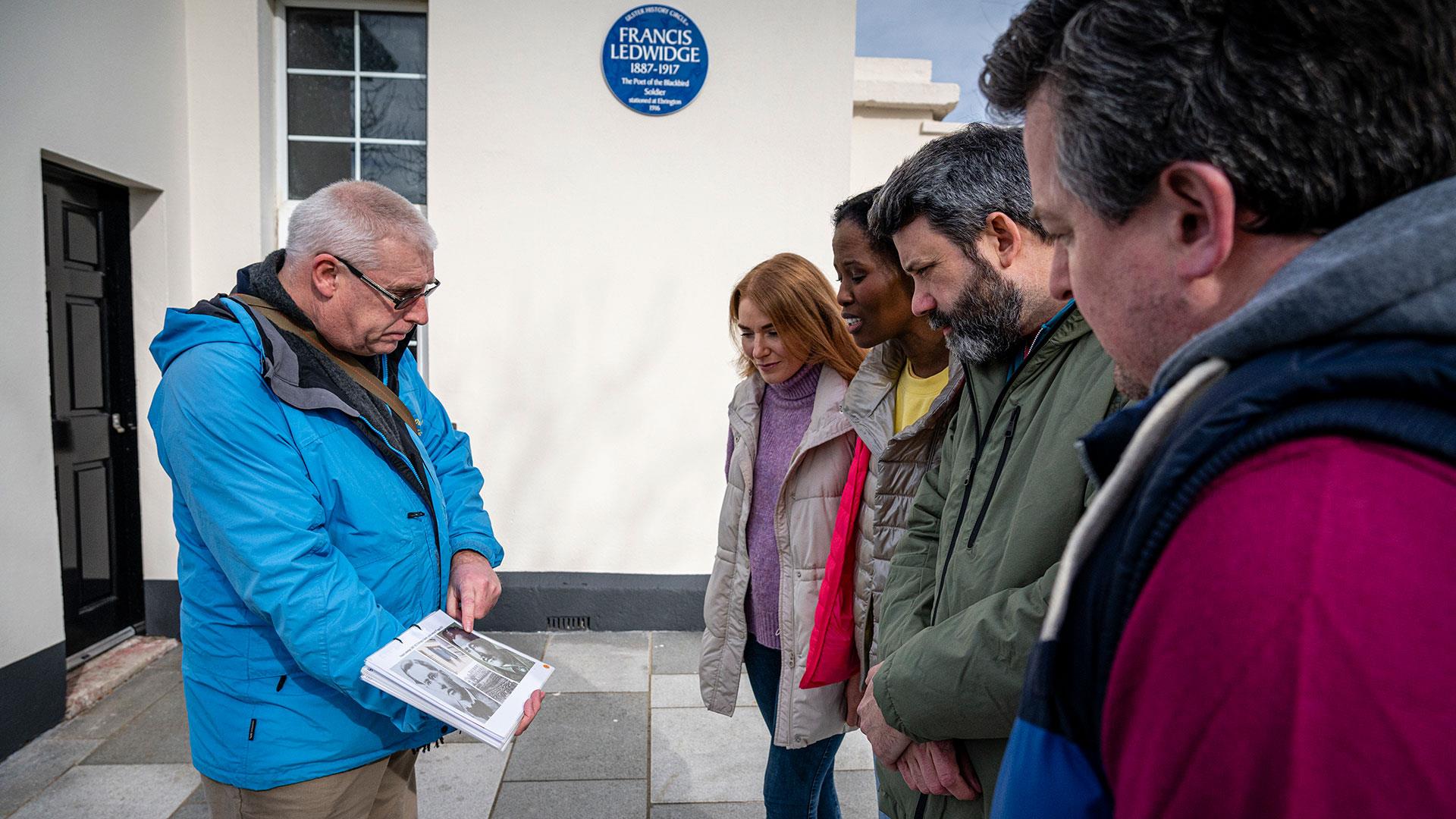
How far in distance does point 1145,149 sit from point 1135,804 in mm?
463

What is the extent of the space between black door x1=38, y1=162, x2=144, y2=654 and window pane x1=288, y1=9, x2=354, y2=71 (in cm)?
130

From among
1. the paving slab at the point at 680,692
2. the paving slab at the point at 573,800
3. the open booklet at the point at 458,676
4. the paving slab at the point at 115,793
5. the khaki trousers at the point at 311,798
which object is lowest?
the paving slab at the point at 115,793

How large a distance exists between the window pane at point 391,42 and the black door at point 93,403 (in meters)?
1.59

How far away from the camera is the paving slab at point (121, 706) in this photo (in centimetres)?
367

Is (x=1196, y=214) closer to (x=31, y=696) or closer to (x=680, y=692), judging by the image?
(x=680, y=692)

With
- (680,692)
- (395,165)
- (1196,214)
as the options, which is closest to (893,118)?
(395,165)

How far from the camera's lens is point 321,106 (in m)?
4.93

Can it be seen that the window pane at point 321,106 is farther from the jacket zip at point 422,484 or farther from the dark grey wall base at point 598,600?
the jacket zip at point 422,484

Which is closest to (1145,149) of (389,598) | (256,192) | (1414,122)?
(1414,122)

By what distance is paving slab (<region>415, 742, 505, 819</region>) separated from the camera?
3.16m

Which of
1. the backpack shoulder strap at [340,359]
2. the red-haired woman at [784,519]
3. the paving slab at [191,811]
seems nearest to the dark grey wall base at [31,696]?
the paving slab at [191,811]

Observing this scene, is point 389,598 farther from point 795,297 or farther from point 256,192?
point 256,192

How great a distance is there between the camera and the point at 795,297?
2518 mm

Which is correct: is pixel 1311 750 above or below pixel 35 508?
above
